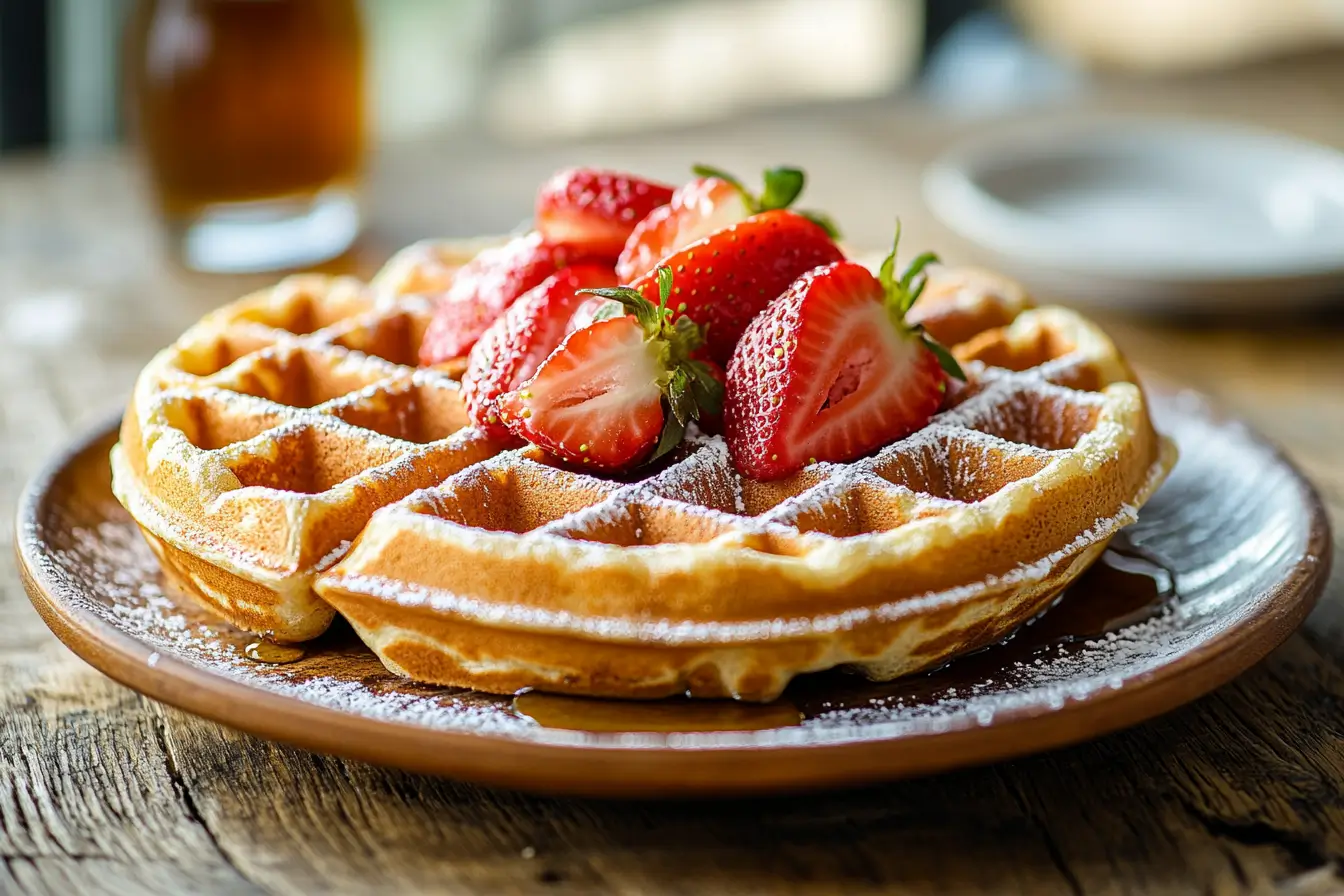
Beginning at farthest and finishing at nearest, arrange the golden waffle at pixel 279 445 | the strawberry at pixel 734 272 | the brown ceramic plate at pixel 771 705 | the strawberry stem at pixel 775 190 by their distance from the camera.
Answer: the strawberry stem at pixel 775 190 < the strawberry at pixel 734 272 < the golden waffle at pixel 279 445 < the brown ceramic plate at pixel 771 705

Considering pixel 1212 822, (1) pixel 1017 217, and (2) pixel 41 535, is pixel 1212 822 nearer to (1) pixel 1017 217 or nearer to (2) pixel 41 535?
(2) pixel 41 535

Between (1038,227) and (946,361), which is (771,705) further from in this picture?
(1038,227)

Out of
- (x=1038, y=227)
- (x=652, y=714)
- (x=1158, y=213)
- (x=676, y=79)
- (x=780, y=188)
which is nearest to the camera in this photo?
(x=652, y=714)

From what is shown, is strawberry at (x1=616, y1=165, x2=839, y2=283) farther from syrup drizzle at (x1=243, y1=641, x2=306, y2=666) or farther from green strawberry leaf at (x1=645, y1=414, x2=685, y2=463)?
syrup drizzle at (x1=243, y1=641, x2=306, y2=666)

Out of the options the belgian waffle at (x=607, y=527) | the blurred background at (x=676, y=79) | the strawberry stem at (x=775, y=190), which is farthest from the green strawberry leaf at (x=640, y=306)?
the blurred background at (x=676, y=79)

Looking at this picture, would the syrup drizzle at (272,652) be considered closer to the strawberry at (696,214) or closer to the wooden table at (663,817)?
the wooden table at (663,817)

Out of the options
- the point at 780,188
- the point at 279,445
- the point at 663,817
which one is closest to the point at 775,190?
the point at 780,188

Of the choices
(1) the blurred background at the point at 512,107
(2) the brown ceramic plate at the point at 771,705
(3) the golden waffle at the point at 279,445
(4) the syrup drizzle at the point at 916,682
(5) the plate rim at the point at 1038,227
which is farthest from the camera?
(1) the blurred background at the point at 512,107
